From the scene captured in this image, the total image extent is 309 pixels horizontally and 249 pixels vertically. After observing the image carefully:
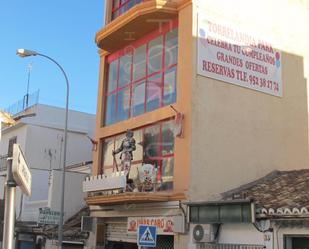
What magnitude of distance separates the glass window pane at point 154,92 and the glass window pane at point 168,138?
94cm

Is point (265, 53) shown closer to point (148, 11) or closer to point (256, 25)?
point (256, 25)

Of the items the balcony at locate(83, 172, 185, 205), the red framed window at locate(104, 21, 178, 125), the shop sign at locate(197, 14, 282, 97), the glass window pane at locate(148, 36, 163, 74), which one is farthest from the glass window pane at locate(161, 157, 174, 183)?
the glass window pane at locate(148, 36, 163, 74)

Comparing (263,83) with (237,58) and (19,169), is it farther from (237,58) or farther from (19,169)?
(19,169)

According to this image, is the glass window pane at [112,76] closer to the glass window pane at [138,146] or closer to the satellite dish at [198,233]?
the glass window pane at [138,146]

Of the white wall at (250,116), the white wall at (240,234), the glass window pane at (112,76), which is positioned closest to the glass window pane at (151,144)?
the white wall at (250,116)

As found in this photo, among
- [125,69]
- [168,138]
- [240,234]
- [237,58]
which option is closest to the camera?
[240,234]

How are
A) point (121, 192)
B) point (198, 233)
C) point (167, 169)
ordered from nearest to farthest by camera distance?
point (198, 233) < point (121, 192) < point (167, 169)

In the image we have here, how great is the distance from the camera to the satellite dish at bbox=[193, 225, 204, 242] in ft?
48.2

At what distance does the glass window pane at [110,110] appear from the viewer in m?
20.6

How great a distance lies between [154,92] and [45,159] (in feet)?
44.4

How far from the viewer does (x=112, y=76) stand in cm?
2120

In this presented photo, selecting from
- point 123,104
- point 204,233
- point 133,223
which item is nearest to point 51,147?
point 123,104

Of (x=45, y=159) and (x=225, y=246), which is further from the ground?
(x=45, y=159)

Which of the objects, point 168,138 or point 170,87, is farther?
point 170,87
